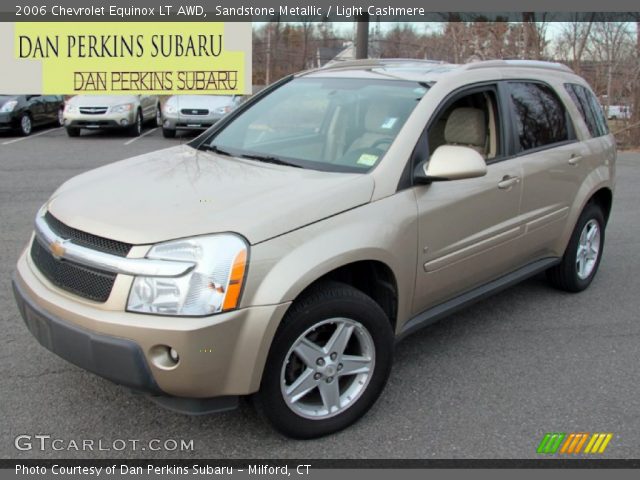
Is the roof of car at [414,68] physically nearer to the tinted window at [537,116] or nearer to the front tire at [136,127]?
the tinted window at [537,116]

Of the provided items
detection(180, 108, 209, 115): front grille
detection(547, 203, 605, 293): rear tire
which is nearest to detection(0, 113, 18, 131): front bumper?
detection(180, 108, 209, 115): front grille

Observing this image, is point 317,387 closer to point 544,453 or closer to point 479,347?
point 544,453

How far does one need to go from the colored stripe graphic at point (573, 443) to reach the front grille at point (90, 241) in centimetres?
215

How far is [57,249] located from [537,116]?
10.8ft

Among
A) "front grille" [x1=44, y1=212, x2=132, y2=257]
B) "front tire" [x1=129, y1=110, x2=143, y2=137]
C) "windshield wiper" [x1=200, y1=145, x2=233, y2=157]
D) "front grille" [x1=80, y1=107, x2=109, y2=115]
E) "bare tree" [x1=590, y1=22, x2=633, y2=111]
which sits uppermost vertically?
"bare tree" [x1=590, y1=22, x2=633, y2=111]

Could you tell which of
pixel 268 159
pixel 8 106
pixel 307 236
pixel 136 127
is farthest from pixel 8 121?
pixel 307 236

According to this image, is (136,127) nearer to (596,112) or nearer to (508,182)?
(596,112)

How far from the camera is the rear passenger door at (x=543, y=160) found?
168 inches

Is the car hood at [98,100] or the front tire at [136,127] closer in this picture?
the car hood at [98,100]

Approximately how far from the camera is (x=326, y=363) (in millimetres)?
3072

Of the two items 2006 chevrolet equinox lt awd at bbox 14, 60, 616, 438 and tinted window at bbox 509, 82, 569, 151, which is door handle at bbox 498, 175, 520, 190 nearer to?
2006 chevrolet equinox lt awd at bbox 14, 60, 616, 438

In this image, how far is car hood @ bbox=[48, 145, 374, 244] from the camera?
2756 mm

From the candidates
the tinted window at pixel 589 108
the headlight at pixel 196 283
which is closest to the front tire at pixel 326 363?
the headlight at pixel 196 283

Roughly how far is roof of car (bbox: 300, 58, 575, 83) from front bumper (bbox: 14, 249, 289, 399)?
1.93 metres
